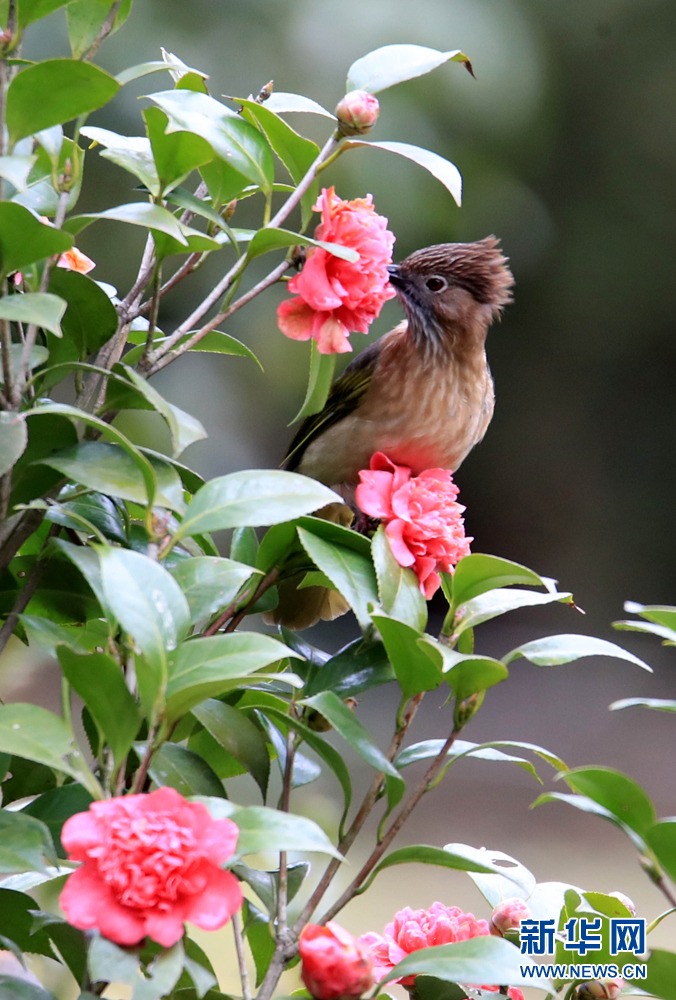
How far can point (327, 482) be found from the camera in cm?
137

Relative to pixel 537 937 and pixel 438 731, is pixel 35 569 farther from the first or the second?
pixel 438 731

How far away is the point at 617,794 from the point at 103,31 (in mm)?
692

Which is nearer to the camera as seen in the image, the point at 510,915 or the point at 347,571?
the point at 347,571

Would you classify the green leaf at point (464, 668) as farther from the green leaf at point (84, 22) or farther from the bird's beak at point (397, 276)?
the bird's beak at point (397, 276)

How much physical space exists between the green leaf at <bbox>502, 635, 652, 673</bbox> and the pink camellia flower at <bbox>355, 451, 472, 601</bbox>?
10 cm

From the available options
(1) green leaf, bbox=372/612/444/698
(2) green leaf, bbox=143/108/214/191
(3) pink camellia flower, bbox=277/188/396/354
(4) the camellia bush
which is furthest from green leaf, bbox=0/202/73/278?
(1) green leaf, bbox=372/612/444/698

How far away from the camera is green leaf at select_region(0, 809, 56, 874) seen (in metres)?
0.58

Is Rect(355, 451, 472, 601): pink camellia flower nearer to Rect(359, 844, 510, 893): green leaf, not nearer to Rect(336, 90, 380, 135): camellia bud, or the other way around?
Rect(359, 844, 510, 893): green leaf

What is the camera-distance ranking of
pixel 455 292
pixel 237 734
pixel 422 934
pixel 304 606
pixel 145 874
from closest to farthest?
pixel 145 874
pixel 237 734
pixel 422 934
pixel 304 606
pixel 455 292

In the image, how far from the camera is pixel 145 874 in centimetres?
54

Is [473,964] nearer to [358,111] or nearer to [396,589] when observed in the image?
[396,589]

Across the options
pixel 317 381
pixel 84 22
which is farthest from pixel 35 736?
pixel 84 22

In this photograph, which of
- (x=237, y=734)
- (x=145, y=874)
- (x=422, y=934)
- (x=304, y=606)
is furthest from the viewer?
(x=304, y=606)

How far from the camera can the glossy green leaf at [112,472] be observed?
0.64 metres
